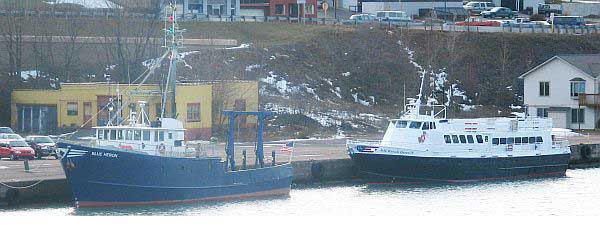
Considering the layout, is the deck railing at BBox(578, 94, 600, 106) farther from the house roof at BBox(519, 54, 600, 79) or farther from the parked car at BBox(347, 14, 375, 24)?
the parked car at BBox(347, 14, 375, 24)

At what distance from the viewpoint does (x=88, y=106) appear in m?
68.0

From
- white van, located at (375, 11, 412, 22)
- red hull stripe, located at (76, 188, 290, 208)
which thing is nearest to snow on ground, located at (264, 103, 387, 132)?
red hull stripe, located at (76, 188, 290, 208)

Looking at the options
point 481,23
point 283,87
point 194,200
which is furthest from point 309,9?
point 194,200

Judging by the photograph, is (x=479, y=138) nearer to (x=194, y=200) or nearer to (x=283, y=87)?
(x=194, y=200)

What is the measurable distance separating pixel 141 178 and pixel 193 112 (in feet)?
61.8

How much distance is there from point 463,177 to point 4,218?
23760 mm

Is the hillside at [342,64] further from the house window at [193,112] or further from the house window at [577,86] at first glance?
the house window at [193,112]

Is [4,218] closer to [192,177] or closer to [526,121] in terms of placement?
[192,177]

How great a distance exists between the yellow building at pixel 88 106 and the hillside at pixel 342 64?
1.86 m

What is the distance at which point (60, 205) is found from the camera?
49438 millimetres

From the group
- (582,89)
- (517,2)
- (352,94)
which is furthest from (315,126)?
(517,2)

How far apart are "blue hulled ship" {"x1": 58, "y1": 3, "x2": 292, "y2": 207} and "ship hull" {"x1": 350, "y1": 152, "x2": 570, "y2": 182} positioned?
6.68 metres

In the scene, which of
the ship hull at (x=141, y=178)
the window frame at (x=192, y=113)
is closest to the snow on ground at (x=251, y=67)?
the window frame at (x=192, y=113)

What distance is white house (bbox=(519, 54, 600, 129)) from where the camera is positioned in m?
80.9
